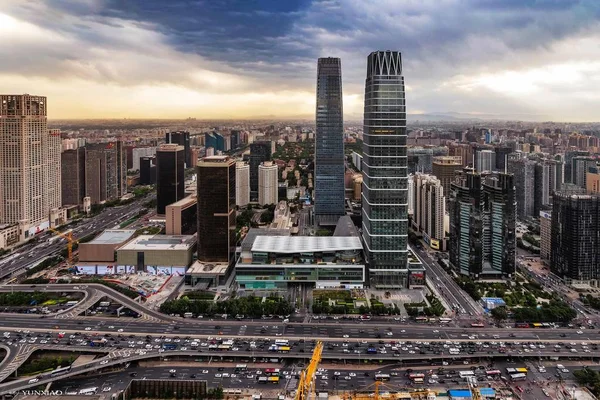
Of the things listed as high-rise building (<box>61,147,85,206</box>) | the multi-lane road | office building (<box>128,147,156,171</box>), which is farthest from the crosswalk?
office building (<box>128,147,156,171</box>)

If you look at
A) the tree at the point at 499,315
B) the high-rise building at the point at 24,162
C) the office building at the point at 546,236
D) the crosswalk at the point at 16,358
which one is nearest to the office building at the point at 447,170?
the office building at the point at 546,236

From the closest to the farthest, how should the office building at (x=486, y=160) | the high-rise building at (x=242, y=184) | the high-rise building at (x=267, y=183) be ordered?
the high-rise building at (x=242, y=184) → the high-rise building at (x=267, y=183) → the office building at (x=486, y=160)

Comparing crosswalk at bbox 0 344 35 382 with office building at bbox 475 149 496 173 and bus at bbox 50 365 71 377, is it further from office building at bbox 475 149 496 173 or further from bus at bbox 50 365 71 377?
office building at bbox 475 149 496 173

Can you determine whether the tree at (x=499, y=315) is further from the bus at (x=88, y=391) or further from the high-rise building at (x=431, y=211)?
the bus at (x=88, y=391)

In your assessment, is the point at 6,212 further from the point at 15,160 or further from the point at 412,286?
the point at 412,286

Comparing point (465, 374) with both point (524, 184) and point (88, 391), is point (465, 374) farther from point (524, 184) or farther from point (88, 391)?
point (524, 184)

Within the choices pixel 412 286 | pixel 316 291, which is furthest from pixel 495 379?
pixel 316 291
